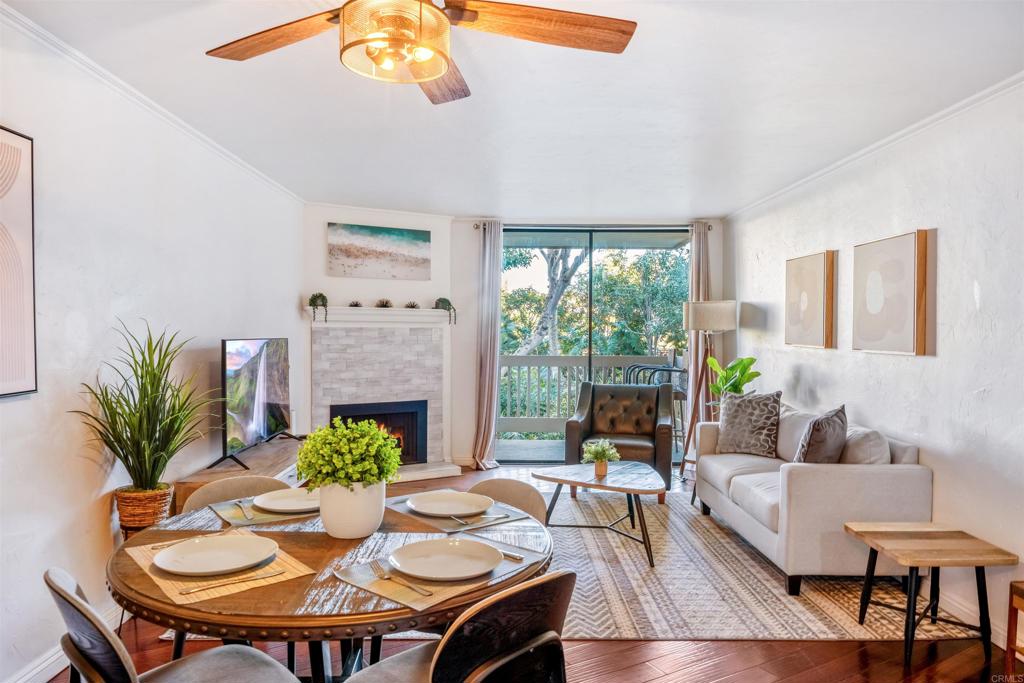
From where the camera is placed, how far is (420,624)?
1.41m

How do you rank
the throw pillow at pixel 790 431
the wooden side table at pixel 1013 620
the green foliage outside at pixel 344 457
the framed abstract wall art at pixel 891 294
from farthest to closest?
the throw pillow at pixel 790 431, the framed abstract wall art at pixel 891 294, the wooden side table at pixel 1013 620, the green foliage outside at pixel 344 457

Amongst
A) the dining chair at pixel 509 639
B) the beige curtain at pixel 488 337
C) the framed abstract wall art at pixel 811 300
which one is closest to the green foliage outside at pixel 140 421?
the dining chair at pixel 509 639

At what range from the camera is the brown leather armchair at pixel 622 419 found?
5.14 meters

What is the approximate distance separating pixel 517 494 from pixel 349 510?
78 cm

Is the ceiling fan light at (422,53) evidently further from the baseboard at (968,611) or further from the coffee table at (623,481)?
the baseboard at (968,611)

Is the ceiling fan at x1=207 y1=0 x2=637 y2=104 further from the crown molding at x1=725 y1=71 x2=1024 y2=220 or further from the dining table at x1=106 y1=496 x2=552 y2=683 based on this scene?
the crown molding at x1=725 y1=71 x2=1024 y2=220

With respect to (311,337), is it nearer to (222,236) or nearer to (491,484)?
(222,236)

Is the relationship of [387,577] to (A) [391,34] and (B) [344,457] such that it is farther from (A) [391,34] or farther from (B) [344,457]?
(A) [391,34]

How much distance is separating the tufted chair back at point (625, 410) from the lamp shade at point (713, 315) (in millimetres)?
739

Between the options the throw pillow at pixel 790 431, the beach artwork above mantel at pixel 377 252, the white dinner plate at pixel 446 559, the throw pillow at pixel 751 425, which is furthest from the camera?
the beach artwork above mantel at pixel 377 252

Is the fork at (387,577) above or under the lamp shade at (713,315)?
under

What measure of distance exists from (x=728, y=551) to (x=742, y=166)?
2.53 m

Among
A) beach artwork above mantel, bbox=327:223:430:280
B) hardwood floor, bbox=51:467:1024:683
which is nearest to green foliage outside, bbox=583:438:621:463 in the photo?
hardwood floor, bbox=51:467:1024:683

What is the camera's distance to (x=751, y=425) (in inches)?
179
